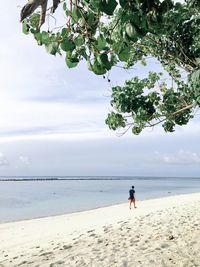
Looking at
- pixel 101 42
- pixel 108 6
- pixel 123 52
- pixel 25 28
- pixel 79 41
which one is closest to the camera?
pixel 108 6

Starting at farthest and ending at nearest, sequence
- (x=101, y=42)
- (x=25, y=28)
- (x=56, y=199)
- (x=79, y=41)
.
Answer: (x=56, y=199), (x=25, y=28), (x=79, y=41), (x=101, y=42)

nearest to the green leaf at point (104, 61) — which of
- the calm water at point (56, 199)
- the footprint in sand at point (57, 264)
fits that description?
the footprint in sand at point (57, 264)

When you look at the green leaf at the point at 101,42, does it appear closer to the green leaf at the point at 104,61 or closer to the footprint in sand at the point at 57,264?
the green leaf at the point at 104,61

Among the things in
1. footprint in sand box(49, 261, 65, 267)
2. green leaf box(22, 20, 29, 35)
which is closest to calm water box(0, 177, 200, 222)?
footprint in sand box(49, 261, 65, 267)

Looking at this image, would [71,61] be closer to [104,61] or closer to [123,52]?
[104,61]

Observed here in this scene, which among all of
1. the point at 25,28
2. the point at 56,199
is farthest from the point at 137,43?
the point at 56,199

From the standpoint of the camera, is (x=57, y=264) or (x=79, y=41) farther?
(x=57, y=264)

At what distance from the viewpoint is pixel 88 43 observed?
10.8ft

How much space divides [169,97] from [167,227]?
17.5 ft

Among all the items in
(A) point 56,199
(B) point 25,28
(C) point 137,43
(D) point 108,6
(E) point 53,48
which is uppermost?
(C) point 137,43

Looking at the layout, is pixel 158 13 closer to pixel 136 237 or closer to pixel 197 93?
pixel 197 93

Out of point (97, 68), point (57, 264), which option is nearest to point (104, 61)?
point (97, 68)

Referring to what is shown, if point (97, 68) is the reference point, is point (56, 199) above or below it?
below

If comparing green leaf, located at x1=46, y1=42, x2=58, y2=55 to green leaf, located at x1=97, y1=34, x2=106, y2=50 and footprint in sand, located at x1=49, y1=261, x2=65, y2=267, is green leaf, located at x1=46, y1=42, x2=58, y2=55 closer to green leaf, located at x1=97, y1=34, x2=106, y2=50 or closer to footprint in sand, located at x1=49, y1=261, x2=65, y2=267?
green leaf, located at x1=97, y1=34, x2=106, y2=50
